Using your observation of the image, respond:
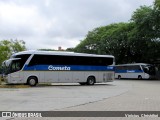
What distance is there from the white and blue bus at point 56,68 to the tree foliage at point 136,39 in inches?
589

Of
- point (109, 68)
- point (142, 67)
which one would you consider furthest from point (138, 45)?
point (109, 68)

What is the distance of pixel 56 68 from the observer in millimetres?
31109

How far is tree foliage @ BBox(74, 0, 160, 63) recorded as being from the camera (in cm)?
4739

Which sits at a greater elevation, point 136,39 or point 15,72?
point 136,39

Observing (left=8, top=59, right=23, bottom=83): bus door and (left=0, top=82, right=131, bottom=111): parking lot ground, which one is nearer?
(left=0, top=82, right=131, bottom=111): parking lot ground

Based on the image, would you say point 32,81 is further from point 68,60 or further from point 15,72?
point 68,60

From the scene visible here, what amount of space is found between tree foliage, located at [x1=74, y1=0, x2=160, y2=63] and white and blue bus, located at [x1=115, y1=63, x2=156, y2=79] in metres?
2.15

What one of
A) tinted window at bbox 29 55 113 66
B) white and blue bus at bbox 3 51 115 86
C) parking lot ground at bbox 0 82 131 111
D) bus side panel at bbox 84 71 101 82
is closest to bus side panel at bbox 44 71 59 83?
white and blue bus at bbox 3 51 115 86

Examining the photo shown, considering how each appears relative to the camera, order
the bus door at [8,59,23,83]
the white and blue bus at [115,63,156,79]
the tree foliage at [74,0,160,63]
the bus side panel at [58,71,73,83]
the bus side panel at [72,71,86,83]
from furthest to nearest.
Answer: the white and blue bus at [115,63,156,79]
the tree foliage at [74,0,160,63]
the bus side panel at [72,71,86,83]
the bus side panel at [58,71,73,83]
the bus door at [8,59,23,83]

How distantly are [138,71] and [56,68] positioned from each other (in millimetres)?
27428

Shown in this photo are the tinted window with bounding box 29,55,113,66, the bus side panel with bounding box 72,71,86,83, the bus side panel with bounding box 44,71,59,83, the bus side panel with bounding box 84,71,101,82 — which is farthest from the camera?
the bus side panel with bounding box 84,71,101,82

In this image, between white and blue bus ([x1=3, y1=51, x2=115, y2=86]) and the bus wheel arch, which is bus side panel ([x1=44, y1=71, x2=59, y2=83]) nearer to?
white and blue bus ([x1=3, y1=51, x2=115, y2=86])

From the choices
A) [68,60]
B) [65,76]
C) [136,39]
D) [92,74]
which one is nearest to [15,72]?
[65,76]

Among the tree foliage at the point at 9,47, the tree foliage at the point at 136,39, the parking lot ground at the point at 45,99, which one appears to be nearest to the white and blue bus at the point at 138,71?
the tree foliage at the point at 136,39
